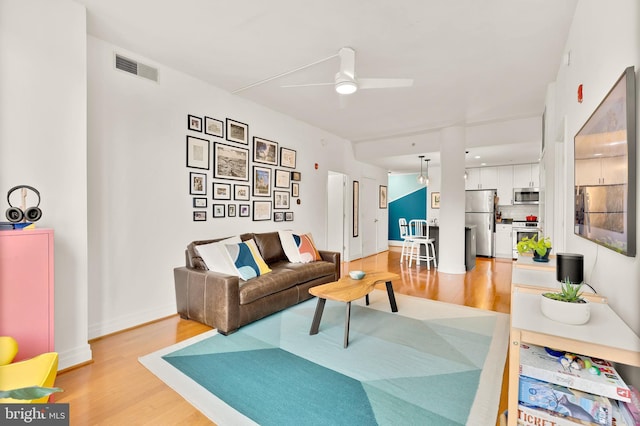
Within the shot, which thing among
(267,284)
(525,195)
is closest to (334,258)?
(267,284)

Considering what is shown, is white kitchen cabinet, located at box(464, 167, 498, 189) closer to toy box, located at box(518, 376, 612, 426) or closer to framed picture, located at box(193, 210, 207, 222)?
framed picture, located at box(193, 210, 207, 222)

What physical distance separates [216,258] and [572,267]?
9.73 ft

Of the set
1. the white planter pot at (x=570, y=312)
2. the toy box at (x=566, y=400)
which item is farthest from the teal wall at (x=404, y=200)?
the toy box at (x=566, y=400)

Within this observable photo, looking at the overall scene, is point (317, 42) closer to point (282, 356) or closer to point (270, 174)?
point (270, 174)

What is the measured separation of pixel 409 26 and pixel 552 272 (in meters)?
2.32

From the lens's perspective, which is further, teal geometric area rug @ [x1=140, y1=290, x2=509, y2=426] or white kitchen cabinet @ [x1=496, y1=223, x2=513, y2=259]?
white kitchen cabinet @ [x1=496, y1=223, x2=513, y2=259]

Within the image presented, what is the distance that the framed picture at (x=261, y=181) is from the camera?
14.4ft

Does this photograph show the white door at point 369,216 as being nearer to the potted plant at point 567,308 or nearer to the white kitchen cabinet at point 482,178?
the white kitchen cabinet at point 482,178

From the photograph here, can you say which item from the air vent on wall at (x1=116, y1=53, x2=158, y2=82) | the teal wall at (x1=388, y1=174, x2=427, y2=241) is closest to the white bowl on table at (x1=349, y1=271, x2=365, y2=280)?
the air vent on wall at (x1=116, y1=53, x2=158, y2=82)

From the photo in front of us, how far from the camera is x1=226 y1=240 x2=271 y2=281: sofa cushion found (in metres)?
3.27

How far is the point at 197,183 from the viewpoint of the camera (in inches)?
141

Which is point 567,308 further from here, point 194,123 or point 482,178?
point 482,178

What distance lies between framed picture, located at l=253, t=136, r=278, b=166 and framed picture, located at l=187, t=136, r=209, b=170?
0.81 metres

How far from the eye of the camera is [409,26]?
2.53m
